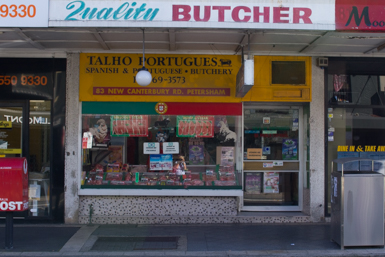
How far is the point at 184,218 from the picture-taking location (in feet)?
24.6

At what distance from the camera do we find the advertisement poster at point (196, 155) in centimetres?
780

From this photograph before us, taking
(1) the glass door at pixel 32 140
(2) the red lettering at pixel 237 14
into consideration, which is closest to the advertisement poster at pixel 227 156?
(2) the red lettering at pixel 237 14

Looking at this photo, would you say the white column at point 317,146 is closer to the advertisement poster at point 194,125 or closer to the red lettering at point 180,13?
the advertisement poster at point 194,125

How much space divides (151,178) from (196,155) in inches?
42.8

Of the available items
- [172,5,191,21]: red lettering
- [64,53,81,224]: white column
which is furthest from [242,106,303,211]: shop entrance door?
[64,53,81,224]: white column

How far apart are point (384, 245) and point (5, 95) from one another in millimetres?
7772

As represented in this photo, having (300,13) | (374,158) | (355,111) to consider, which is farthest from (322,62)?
(374,158)

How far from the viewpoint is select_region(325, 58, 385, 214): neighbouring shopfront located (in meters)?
7.72

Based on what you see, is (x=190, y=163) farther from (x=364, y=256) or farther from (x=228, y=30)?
(x=364, y=256)

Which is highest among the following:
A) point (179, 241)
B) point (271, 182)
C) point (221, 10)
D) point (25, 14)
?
point (221, 10)

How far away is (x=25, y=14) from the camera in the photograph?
585 cm

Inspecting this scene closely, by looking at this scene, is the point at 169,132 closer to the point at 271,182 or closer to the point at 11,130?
the point at 271,182

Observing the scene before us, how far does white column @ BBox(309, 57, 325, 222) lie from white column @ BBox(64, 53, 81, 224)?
4951 mm

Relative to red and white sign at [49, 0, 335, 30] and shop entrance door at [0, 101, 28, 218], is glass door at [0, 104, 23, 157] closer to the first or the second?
shop entrance door at [0, 101, 28, 218]
